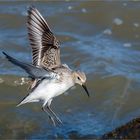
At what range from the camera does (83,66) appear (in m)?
10.2

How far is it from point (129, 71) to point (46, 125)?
→ 244 centimetres

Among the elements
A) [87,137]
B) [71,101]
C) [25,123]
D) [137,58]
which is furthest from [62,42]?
[87,137]

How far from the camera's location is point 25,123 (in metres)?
8.18

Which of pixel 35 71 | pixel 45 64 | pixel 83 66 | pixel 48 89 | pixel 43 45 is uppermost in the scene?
pixel 35 71

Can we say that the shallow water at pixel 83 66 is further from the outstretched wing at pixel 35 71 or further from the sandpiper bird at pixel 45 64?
the outstretched wing at pixel 35 71

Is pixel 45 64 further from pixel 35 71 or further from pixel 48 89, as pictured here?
pixel 35 71

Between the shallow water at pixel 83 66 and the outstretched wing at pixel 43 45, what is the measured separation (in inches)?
41.7

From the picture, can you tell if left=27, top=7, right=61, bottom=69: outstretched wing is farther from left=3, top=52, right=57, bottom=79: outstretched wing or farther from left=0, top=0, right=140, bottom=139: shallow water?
left=0, top=0, right=140, bottom=139: shallow water

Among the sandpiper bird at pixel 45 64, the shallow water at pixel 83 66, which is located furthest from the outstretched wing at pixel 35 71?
the shallow water at pixel 83 66

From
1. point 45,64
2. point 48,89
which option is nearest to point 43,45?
point 45,64

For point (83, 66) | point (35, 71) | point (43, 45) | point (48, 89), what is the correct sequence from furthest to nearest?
point (83, 66)
point (43, 45)
point (48, 89)
point (35, 71)

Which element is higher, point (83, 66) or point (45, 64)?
point (45, 64)

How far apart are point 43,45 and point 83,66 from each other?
2.81m

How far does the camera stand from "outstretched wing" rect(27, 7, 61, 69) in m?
7.39
